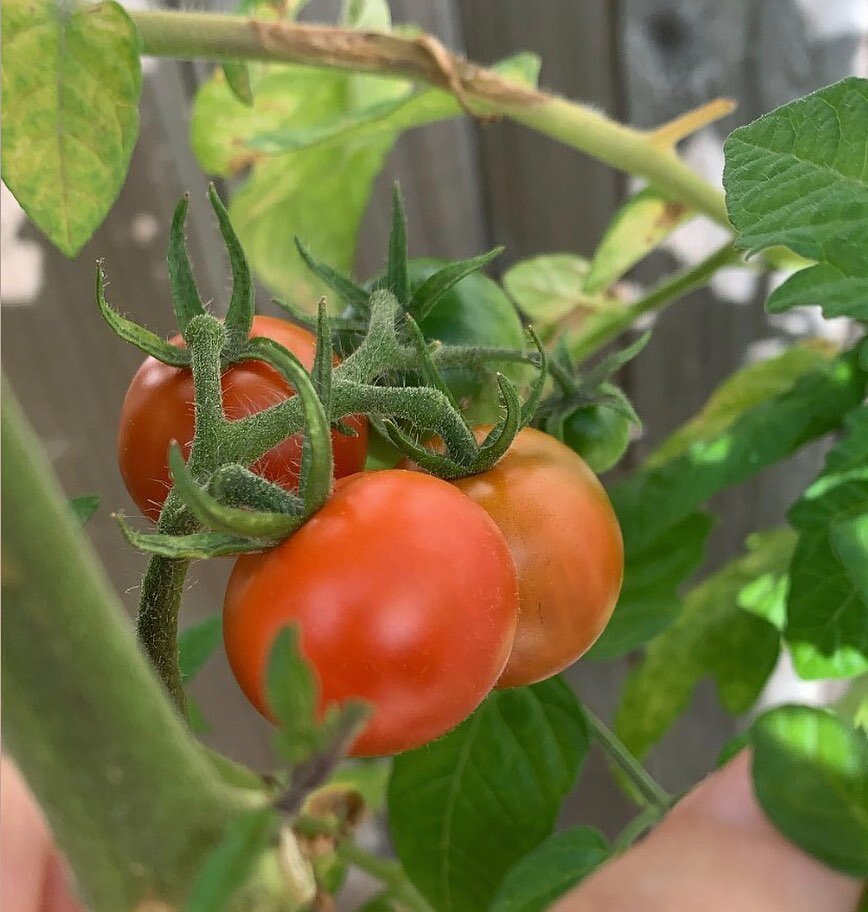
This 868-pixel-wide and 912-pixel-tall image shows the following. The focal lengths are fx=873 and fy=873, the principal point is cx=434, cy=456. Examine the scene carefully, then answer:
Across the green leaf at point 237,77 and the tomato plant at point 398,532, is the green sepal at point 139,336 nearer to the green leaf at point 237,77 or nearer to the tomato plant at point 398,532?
the tomato plant at point 398,532

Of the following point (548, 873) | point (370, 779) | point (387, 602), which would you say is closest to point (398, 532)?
point (387, 602)

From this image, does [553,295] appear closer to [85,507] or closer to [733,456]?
[733,456]

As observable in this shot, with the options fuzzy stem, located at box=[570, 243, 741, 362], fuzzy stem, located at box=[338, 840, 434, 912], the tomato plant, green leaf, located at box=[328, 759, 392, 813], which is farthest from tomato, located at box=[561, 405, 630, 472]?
green leaf, located at box=[328, 759, 392, 813]

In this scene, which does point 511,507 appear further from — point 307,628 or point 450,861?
point 450,861

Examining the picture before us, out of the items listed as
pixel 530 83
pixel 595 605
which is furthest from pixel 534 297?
pixel 595 605

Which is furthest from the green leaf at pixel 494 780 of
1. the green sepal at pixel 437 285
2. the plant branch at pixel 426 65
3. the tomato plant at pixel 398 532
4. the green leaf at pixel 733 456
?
the plant branch at pixel 426 65

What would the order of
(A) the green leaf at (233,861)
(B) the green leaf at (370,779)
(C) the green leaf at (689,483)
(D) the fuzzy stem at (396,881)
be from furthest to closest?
(B) the green leaf at (370,779)
(D) the fuzzy stem at (396,881)
(C) the green leaf at (689,483)
(A) the green leaf at (233,861)


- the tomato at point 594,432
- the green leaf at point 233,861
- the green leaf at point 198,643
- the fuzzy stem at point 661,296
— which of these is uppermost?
the green leaf at point 233,861

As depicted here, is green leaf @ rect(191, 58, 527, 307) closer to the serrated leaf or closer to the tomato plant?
the tomato plant
